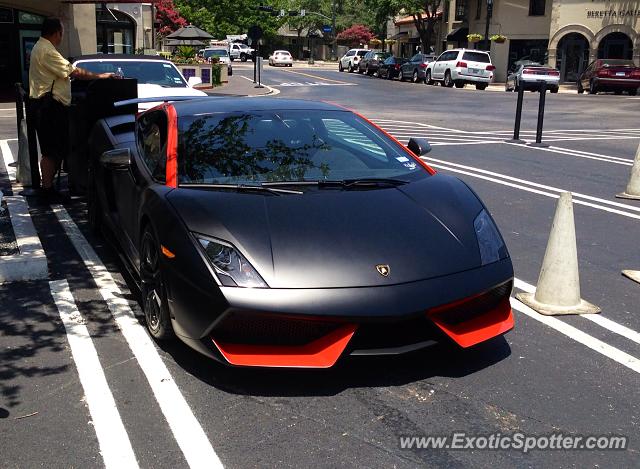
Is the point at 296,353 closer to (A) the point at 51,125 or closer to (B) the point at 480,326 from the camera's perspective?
(B) the point at 480,326

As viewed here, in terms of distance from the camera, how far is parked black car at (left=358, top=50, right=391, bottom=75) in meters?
49.5

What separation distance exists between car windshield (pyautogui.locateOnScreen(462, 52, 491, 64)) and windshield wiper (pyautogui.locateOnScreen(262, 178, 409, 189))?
34805 mm

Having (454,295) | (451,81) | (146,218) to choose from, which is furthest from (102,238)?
(451,81)

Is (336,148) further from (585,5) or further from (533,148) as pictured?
(585,5)

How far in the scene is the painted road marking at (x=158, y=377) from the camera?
3268mm

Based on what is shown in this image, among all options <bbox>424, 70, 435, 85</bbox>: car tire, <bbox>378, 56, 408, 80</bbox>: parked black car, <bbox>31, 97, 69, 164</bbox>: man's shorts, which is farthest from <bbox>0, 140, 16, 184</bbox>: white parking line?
<bbox>378, 56, 408, 80</bbox>: parked black car

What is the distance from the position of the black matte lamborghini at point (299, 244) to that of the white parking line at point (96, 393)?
41 cm

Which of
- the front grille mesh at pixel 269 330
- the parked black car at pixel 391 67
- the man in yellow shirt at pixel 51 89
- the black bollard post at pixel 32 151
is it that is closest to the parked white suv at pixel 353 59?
the parked black car at pixel 391 67

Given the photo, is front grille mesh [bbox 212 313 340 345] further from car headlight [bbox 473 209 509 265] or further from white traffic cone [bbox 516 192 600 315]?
white traffic cone [bbox 516 192 600 315]

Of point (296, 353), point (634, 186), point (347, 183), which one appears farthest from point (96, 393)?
point (634, 186)

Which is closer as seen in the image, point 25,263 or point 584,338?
point 584,338

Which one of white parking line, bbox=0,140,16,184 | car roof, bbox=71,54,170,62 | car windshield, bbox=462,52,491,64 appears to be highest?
car windshield, bbox=462,52,491,64

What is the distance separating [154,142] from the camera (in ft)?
17.0

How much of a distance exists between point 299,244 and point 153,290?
3.48 feet
